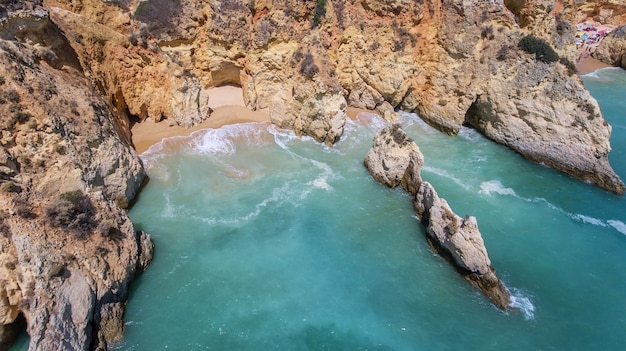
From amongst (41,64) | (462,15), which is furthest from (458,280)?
(41,64)

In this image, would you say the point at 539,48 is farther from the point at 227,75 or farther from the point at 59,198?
the point at 59,198

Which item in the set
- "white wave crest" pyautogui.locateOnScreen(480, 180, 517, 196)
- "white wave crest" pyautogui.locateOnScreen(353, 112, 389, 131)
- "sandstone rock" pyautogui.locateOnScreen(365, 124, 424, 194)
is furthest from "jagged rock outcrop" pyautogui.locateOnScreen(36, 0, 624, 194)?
"white wave crest" pyautogui.locateOnScreen(480, 180, 517, 196)

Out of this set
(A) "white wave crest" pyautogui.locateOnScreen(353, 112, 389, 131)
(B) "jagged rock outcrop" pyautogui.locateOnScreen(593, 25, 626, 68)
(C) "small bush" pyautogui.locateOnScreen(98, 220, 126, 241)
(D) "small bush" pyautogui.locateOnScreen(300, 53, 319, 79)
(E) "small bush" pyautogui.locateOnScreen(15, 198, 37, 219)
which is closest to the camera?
(E) "small bush" pyautogui.locateOnScreen(15, 198, 37, 219)

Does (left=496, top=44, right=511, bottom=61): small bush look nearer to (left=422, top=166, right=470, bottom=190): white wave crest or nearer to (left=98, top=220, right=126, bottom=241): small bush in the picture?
(left=422, top=166, right=470, bottom=190): white wave crest

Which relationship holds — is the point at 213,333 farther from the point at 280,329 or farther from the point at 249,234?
the point at 249,234

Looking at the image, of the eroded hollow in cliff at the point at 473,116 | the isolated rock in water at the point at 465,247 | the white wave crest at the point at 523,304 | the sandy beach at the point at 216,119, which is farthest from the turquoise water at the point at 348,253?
the eroded hollow in cliff at the point at 473,116

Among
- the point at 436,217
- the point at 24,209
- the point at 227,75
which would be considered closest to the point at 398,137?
the point at 436,217
